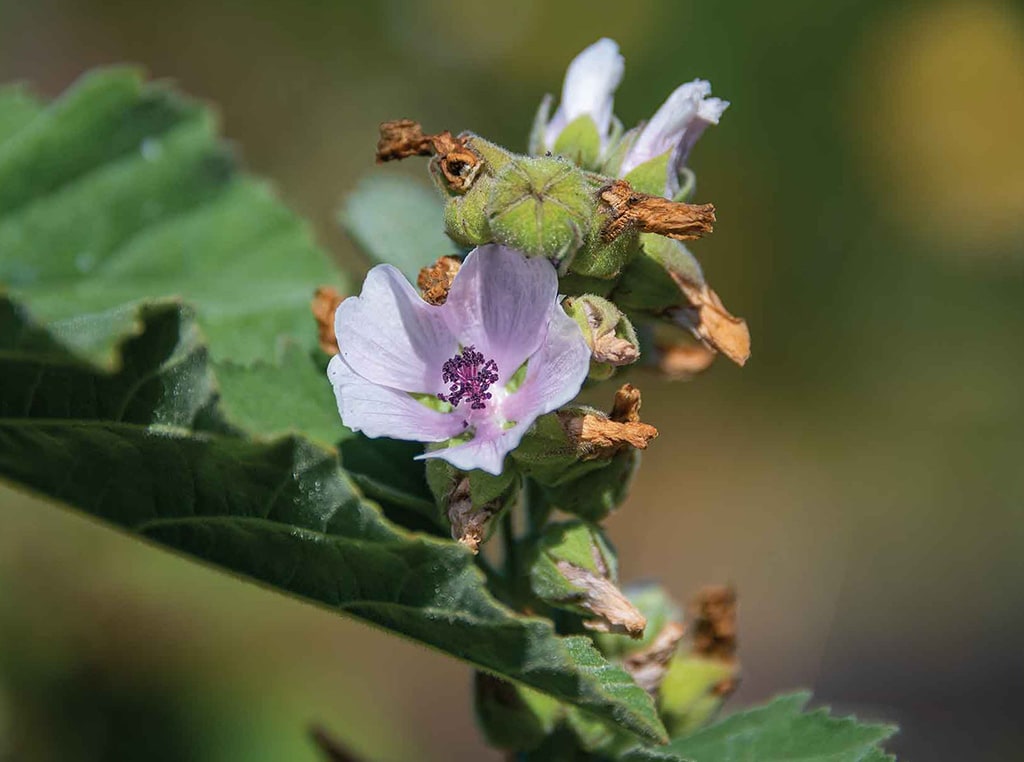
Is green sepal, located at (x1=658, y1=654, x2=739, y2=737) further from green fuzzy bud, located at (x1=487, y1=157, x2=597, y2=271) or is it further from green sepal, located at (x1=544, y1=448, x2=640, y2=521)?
green fuzzy bud, located at (x1=487, y1=157, x2=597, y2=271)

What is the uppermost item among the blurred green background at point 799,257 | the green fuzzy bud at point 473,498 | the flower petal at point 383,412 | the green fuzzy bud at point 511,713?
the blurred green background at point 799,257

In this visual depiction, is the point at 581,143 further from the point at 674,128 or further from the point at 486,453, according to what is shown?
the point at 486,453

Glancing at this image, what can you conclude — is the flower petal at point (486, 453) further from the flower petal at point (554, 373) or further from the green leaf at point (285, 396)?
the green leaf at point (285, 396)

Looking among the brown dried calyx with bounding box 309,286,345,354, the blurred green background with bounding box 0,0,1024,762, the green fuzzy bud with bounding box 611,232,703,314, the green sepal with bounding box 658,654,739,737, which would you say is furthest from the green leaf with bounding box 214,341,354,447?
the blurred green background with bounding box 0,0,1024,762

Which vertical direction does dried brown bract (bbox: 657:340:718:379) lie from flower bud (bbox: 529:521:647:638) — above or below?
above

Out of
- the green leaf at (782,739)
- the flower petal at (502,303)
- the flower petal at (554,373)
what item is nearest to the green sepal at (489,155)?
the flower petal at (502,303)

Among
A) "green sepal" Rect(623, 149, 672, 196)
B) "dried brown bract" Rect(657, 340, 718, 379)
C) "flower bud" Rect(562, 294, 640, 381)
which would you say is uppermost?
"green sepal" Rect(623, 149, 672, 196)

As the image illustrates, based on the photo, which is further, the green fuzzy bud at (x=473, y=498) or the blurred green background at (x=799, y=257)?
the blurred green background at (x=799, y=257)

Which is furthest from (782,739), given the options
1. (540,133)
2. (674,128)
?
(540,133)
